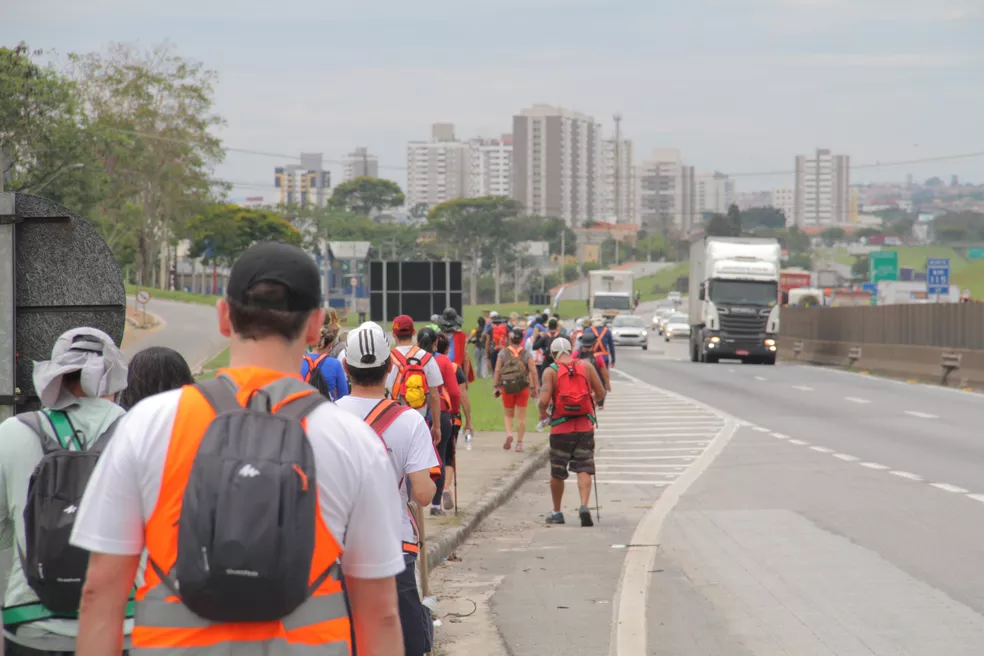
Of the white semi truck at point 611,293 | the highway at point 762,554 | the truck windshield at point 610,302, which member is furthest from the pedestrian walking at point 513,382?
the truck windshield at point 610,302

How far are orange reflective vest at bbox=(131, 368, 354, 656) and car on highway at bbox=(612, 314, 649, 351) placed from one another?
203 feet

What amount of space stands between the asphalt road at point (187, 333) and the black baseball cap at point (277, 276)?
4343 cm

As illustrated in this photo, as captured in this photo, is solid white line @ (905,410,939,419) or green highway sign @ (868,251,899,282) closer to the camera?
solid white line @ (905,410,939,419)

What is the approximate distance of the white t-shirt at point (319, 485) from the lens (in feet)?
9.83

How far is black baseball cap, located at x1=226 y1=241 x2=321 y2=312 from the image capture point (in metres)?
3.18

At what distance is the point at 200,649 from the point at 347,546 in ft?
1.23

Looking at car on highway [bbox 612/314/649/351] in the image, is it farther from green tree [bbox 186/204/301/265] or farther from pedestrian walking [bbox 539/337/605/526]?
pedestrian walking [bbox 539/337/605/526]

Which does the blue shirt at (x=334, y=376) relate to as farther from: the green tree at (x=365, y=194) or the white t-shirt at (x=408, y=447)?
the green tree at (x=365, y=194)

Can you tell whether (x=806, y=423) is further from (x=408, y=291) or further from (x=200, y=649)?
(x=200, y=649)

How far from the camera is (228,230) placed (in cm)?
11125

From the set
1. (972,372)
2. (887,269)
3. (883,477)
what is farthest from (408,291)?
(887,269)

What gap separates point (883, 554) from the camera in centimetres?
1070

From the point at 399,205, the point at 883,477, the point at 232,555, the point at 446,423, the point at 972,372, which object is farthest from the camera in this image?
the point at 399,205

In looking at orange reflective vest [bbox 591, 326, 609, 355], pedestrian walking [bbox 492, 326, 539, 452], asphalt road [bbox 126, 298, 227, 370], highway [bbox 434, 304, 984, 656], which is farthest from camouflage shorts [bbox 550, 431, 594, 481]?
asphalt road [bbox 126, 298, 227, 370]
